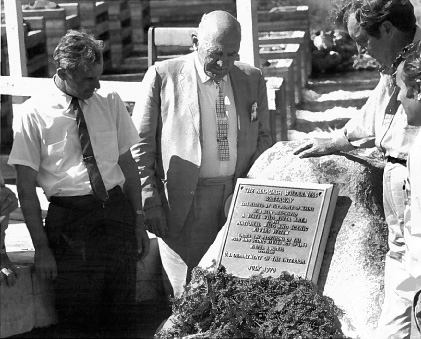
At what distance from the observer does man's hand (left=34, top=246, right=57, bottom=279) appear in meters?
5.89

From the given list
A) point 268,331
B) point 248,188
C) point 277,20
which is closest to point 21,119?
point 248,188

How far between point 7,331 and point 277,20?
656 centimetres

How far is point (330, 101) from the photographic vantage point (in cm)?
1134

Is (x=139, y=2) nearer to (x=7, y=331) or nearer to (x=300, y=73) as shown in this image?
(x=300, y=73)

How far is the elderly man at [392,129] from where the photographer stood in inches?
188

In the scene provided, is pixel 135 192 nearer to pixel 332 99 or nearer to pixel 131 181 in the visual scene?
pixel 131 181

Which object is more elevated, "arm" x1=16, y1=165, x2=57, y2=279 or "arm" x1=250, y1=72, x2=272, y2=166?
"arm" x1=250, y1=72, x2=272, y2=166

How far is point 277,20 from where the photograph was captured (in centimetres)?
1188

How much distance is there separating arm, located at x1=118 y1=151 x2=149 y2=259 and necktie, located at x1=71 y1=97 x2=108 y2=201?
227mm

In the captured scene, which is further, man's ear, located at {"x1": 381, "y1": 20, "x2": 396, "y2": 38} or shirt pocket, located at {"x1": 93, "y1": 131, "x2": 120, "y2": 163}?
shirt pocket, located at {"x1": 93, "y1": 131, "x2": 120, "y2": 163}

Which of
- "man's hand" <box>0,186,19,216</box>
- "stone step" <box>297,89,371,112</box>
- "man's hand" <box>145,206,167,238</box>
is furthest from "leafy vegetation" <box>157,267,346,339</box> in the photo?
"stone step" <box>297,89,371,112</box>

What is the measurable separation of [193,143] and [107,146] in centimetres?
50

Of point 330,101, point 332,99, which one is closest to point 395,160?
point 330,101

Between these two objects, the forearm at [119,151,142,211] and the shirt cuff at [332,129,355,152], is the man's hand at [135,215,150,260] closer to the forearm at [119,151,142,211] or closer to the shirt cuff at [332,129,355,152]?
the forearm at [119,151,142,211]
